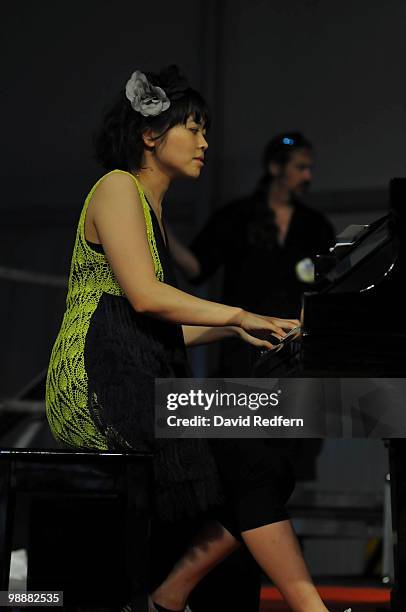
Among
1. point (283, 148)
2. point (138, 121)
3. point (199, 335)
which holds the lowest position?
point (199, 335)

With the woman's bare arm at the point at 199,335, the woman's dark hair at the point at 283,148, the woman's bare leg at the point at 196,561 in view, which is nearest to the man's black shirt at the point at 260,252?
the woman's dark hair at the point at 283,148

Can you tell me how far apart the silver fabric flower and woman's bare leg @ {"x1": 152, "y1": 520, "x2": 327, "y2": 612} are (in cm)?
86

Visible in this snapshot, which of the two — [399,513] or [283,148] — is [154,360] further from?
[283,148]

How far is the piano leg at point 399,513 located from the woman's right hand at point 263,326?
1.05 feet

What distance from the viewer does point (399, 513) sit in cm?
230

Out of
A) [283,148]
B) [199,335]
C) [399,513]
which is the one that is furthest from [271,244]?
[399,513]

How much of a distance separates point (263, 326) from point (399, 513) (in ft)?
1.65

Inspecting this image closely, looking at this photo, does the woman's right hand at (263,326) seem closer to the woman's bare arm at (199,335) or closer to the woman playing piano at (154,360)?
the woman playing piano at (154,360)

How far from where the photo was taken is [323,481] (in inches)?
228

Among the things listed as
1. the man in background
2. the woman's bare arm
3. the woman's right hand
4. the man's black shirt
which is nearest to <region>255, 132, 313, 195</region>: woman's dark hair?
the man in background

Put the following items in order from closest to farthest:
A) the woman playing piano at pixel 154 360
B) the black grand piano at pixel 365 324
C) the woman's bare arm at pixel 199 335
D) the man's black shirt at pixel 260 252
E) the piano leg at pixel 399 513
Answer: the black grand piano at pixel 365 324
the woman playing piano at pixel 154 360
the piano leg at pixel 399 513
the woman's bare arm at pixel 199 335
the man's black shirt at pixel 260 252

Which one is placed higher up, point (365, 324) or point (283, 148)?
point (283, 148)

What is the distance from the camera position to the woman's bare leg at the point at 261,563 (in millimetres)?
2064

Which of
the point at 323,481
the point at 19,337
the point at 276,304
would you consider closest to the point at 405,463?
the point at 276,304
